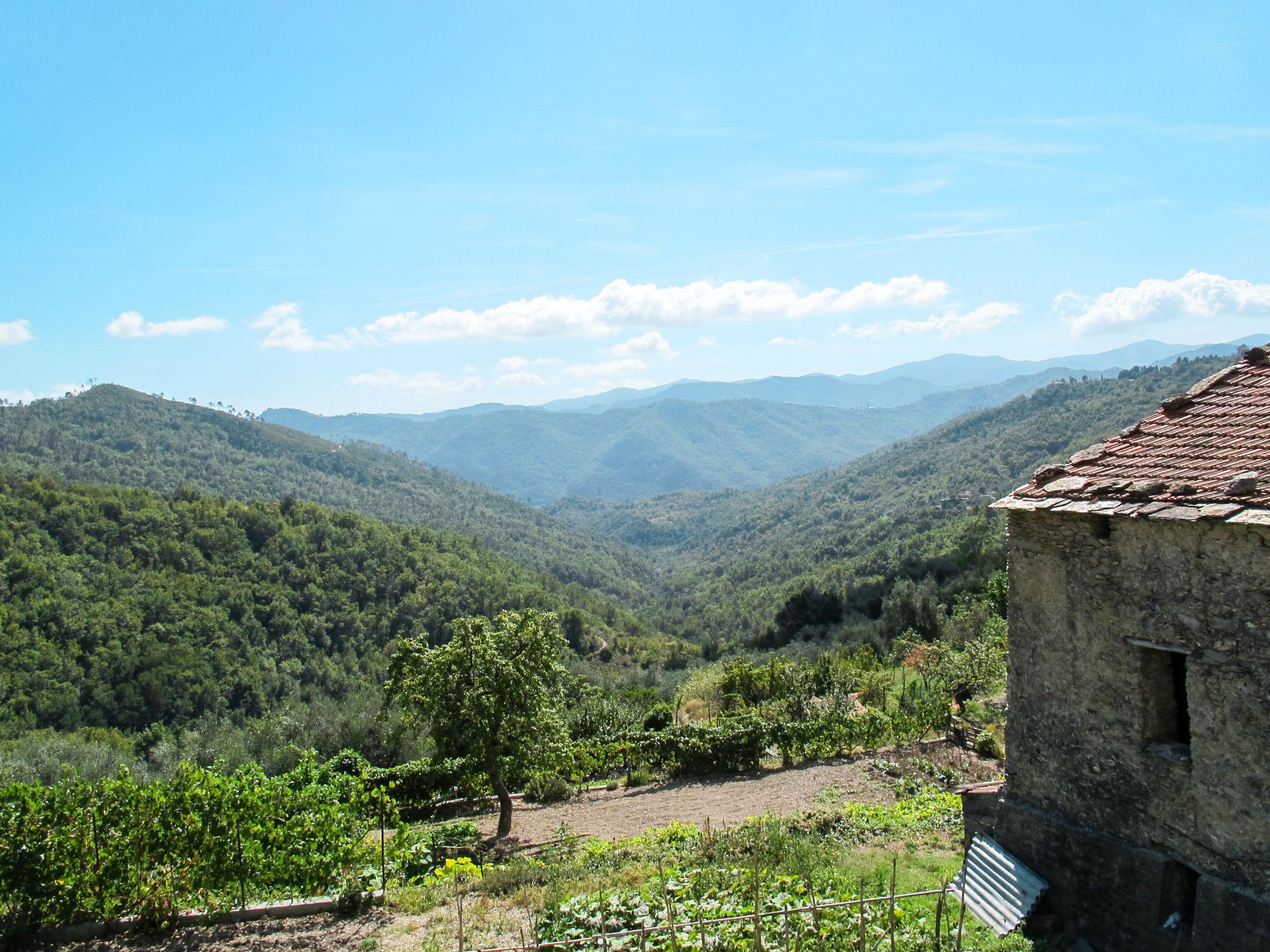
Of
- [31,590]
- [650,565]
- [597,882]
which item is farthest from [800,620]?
[650,565]

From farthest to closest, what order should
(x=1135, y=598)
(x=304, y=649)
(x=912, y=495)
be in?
(x=912, y=495) → (x=304, y=649) → (x=1135, y=598)

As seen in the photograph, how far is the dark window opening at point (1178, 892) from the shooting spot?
734cm

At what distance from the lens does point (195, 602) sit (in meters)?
58.8

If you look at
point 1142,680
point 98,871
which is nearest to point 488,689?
point 98,871

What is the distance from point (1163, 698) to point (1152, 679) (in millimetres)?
227

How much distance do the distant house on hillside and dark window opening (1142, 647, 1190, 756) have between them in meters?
0.02

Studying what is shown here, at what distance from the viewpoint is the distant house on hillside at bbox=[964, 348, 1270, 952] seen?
6.70 m

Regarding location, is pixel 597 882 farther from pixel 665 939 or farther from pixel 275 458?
pixel 275 458

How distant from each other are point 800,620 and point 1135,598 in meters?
50.2

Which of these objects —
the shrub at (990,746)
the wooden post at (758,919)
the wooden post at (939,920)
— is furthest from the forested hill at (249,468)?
the wooden post at (939,920)

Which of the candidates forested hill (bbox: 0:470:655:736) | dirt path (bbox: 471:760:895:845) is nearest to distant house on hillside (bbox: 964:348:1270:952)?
dirt path (bbox: 471:760:895:845)

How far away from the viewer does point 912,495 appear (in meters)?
122

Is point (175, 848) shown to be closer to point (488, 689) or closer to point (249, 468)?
point (488, 689)

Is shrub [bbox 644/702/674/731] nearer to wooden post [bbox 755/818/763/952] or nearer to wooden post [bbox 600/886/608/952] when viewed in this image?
wooden post [bbox 755/818/763/952]
